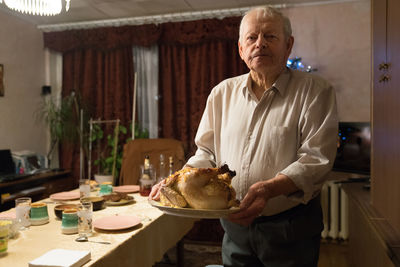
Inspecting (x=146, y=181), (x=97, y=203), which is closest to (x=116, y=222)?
(x=97, y=203)

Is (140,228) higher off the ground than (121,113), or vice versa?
(121,113)

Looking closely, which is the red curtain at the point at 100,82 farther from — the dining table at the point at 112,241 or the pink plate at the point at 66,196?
the dining table at the point at 112,241

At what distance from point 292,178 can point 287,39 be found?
0.54 meters

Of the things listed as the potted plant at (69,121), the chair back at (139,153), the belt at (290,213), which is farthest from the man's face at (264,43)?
the potted plant at (69,121)

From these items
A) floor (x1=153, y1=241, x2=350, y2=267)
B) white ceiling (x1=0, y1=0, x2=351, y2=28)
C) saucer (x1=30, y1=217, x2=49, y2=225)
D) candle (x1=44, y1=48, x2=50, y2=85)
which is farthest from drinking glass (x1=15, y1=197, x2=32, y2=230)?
candle (x1=44, y1=48, x2=50, y2=85)

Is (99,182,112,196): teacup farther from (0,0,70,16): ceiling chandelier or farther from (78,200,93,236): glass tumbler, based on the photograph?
(0,0,70,16): ceiling chandelier

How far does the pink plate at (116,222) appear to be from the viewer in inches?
63.0

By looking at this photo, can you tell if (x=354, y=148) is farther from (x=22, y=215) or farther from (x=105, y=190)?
(x=22, y=215)

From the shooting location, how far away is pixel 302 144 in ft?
4.04

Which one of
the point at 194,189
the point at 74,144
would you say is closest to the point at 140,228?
the point at 194,189

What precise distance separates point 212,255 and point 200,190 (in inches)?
98.3

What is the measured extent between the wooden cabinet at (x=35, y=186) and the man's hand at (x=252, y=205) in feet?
8.90

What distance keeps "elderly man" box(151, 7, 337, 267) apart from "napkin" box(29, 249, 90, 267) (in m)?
0.33

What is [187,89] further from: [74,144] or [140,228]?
[140,228]
